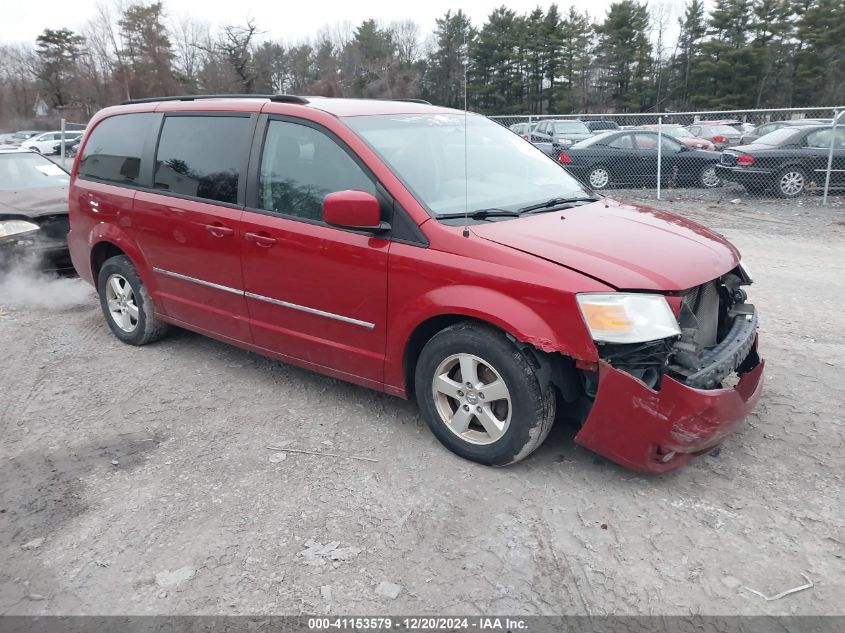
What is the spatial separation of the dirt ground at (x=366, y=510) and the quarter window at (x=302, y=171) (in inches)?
50.8

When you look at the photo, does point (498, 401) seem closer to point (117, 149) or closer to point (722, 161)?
point (117, 149)

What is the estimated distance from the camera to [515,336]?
122 inches

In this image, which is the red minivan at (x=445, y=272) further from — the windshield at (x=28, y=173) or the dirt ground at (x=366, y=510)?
the windshield at (x=28, y=173)

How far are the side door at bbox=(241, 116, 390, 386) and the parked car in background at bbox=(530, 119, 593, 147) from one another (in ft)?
49.7

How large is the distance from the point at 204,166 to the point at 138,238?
0.92 m

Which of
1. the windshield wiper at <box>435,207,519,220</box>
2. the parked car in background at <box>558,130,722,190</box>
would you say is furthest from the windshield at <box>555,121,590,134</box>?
the windshield wiper at <box>435,207,519,220</box>

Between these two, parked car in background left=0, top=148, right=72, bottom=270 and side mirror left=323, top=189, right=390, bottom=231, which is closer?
side mirror left=323, top=189, right=390, bottom=231

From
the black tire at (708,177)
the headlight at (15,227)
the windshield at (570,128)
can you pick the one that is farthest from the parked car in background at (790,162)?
the headlight at (15,227)

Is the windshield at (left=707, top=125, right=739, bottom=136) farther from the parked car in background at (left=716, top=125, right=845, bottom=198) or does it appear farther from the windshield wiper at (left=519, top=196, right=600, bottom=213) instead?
the windshield wiper at (left=519, top=196, right=600, bottom=213)

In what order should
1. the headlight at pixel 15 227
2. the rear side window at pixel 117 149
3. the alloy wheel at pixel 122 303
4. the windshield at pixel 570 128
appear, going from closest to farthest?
the rear side window at pixel 117 149, the alloy wheel at pixel 122 303, the headlight at pixel 15 227, the windshield at pixel 570 128

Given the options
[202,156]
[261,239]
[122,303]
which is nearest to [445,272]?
[261,239]

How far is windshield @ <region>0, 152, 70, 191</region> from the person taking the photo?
7762mm

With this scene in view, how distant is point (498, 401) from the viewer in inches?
132

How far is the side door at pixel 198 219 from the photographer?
422 cm
